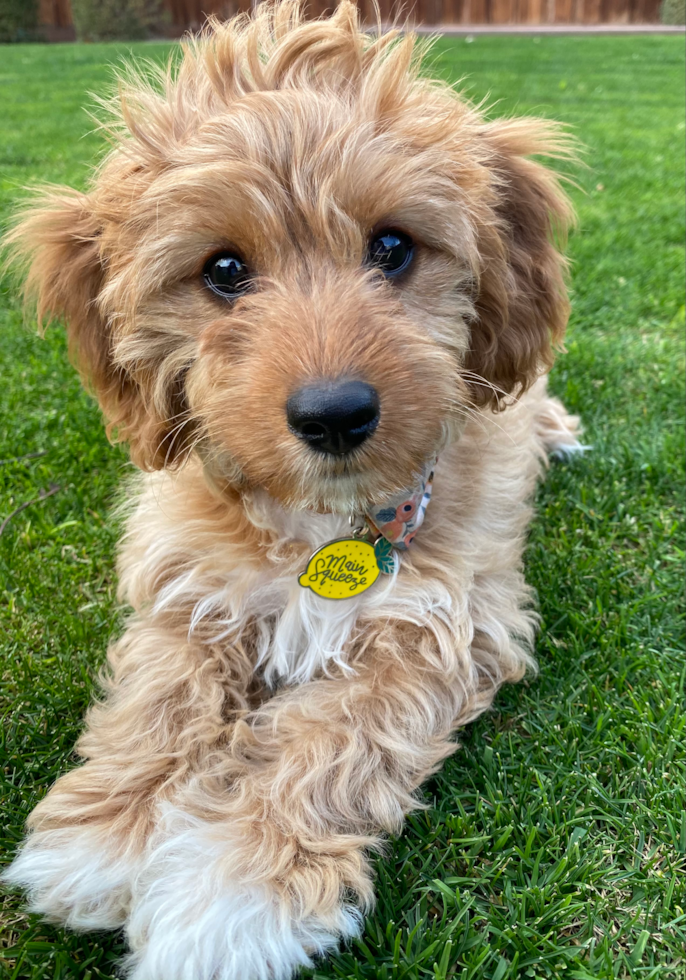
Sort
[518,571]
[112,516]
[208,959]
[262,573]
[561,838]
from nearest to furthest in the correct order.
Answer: [208,959]
[561,838]
[262,573]
[518,571]
[112,516]

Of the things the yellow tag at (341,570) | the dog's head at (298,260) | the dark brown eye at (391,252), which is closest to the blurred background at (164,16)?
the dog's head at (298,260)

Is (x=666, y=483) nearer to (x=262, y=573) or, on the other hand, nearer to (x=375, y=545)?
(x=375, y=545)

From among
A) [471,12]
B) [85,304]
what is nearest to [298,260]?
[85,304]

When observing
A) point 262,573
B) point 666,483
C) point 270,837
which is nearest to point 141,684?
point 262,573

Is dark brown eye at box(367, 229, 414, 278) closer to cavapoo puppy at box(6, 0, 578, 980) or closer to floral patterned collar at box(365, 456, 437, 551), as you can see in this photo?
cavapoo puppy at box(6, 0, 578, 980)

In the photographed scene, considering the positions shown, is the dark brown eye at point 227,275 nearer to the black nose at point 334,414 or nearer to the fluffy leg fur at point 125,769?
the black nose at point 334,414

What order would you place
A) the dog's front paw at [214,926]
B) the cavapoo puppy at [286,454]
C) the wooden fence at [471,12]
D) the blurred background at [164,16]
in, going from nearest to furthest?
the dog's front paw at [214,926], the cavapoo puppy at [286,454], the wooden fence at [471,12], the blurred background at [164,16]
